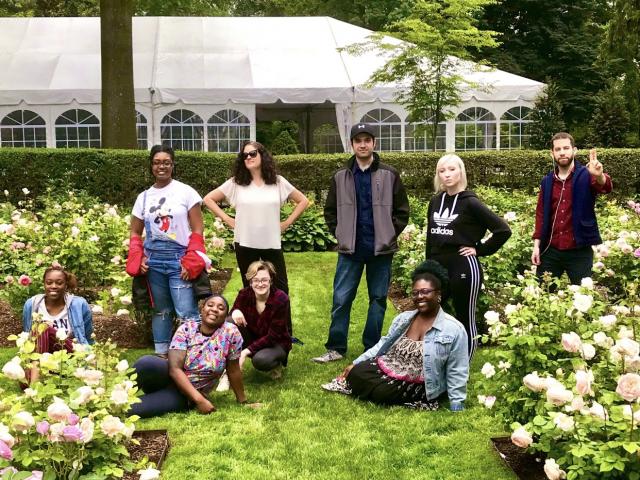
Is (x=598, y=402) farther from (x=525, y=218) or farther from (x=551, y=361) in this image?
(x=525, y=218)

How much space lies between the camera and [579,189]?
4883 millimetres

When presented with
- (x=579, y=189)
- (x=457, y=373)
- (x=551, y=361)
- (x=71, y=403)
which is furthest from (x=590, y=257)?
(x=71, y=403)

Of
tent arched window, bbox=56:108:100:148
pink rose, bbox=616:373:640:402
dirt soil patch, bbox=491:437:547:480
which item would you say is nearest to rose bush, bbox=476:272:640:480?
pink rose, bbox=616:373:640:402

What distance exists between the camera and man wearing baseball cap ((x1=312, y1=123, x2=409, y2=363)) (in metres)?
5.37

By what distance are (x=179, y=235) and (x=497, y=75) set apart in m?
14.4

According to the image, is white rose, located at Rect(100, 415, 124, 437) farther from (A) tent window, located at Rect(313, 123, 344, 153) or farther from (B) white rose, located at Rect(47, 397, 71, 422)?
(A) tent window, located at Rect(313, 123, 344, 153)

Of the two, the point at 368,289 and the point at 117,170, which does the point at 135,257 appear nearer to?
the point at 368,289

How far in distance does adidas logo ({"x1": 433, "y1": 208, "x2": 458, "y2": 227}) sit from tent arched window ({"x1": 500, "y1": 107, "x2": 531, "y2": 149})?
49.1 feet

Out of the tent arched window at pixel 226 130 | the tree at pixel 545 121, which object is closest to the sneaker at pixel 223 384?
the tent arched window at pixel 226 130

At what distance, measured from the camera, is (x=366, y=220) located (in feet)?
17.8

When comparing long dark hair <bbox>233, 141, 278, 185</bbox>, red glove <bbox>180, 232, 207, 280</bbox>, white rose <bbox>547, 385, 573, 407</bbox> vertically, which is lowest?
white rose <bbox>547, 385, 573, 407</bbox>

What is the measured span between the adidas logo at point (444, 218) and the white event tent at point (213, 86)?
12.0 meters

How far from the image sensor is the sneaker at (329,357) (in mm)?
5570

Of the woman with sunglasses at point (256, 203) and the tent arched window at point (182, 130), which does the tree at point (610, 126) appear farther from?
the woman with sunglasses at point (256, 203)
